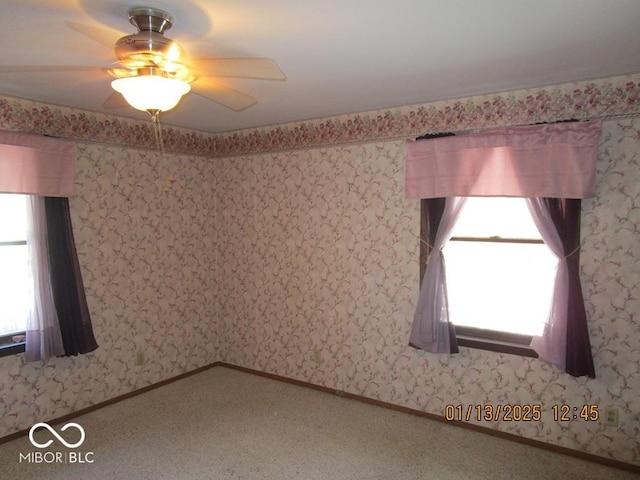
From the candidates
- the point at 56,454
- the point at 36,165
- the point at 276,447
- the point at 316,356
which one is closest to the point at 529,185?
the point at 316,356

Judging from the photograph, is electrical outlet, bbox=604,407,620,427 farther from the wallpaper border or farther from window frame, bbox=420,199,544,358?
the wallpaper border

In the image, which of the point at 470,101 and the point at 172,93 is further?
the point at 470,101

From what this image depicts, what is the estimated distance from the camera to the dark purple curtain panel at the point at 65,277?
3324mm

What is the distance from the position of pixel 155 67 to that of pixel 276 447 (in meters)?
2.59

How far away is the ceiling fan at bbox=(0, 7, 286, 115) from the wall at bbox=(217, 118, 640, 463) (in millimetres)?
1995

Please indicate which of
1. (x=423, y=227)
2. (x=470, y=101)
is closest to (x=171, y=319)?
(x=423, y=227)

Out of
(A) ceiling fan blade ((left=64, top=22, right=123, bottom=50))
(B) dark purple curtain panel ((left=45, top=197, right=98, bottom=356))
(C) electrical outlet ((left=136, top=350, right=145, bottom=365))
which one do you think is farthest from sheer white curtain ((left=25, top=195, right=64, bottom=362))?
(A) ceiling fan blade ((left=64, top=22, right=123, bottom=50))

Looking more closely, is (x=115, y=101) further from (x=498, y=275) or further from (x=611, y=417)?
(x=611, y=417)

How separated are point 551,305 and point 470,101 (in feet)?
5.14

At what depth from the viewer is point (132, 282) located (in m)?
3.98

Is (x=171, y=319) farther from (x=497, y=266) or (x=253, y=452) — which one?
(x=497, y=266)

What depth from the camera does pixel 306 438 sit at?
325 centimetres

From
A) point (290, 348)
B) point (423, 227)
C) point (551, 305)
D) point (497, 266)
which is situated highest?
point (423, 227)

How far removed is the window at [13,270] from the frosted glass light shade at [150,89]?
86.6 inches
